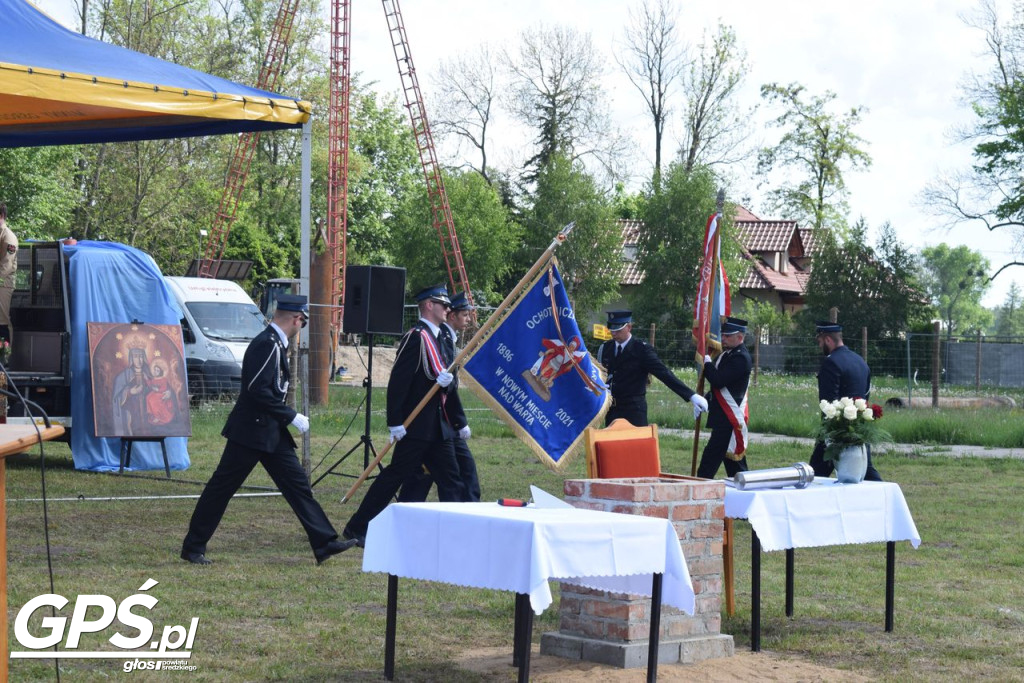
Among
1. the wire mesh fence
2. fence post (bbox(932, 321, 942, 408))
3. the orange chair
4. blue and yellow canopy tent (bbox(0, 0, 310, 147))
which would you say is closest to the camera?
the orange chair

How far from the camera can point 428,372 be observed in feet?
32.7

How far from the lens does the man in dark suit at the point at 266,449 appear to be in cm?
923

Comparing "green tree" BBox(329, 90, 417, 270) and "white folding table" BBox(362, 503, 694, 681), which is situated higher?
"green tree" BBox(329, 90, 417, 270)

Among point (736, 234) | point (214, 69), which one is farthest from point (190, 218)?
point (736, 234)

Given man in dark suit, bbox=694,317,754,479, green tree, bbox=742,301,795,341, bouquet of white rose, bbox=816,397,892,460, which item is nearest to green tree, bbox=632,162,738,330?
green tree, bbox=742,301,795,341

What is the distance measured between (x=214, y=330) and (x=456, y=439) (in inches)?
600

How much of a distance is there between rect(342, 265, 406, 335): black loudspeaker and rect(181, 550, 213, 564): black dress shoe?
13.7ft

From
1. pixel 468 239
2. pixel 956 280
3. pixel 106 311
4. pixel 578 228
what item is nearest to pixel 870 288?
pixel 578 228

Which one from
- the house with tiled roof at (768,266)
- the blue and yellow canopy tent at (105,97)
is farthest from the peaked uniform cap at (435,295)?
the house with tiled roof at (768,266)

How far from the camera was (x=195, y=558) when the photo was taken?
30.5ft

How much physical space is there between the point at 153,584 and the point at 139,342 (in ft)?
23.2

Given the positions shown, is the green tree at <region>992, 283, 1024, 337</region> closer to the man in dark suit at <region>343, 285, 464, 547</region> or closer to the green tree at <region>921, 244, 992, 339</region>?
the green tree at <region>921, 244, 992, 339</region>

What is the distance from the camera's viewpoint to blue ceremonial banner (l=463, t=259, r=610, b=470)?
9703 millimetres

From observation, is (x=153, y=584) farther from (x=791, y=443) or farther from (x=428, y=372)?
(x=791, y=443)
